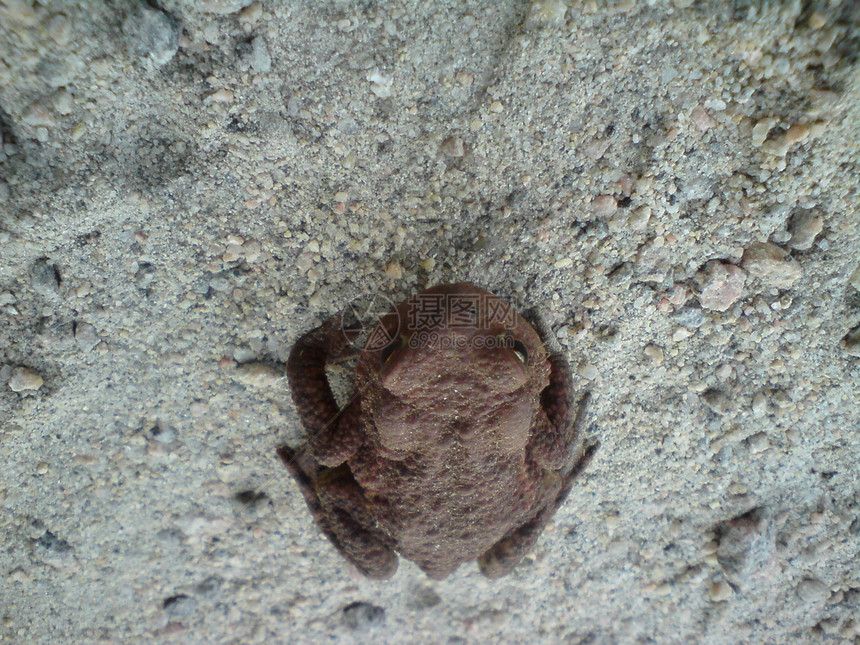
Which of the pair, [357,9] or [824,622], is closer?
[357,9]

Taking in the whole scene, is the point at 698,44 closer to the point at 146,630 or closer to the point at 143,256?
the point at 143,256

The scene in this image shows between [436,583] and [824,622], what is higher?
[824,622]

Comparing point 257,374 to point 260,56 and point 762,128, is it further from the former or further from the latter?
point 762,128

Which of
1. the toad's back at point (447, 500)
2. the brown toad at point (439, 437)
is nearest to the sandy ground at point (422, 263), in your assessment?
the brown toad at point (439, 437)

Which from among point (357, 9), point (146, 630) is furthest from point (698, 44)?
point (146, 630)

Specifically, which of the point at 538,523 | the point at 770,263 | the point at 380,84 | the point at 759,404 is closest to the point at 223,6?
the point at 380,84

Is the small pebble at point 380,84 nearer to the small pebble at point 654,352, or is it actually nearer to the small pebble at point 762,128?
the small pebble at point 762,128
